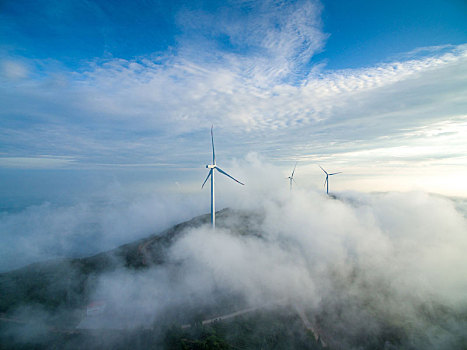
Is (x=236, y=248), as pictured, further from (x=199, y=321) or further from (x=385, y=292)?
(x=385, y=292)

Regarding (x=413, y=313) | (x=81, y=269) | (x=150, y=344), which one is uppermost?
(x=150, y=344)

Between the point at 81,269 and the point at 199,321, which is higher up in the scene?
the point at 199,321

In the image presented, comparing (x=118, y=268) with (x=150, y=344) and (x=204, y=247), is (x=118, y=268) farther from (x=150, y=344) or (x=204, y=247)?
(x=150, y=344)

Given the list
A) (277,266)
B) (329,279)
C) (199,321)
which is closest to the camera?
(199,321)

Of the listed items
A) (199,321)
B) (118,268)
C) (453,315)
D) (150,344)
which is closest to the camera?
(150,344)

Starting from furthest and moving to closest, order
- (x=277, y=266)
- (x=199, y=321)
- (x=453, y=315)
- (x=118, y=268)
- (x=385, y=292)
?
1. (x=118, y=268)
2. (x=277, y=266)
3. (x=385, y=292)
4. (x=453, y=315)
5. (x=199, y=321)

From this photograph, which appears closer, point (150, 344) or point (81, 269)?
point (150, 344)

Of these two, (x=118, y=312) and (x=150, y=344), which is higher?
(x=150, y=344)

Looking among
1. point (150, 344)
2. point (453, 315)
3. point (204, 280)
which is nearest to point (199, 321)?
point (150, 344)

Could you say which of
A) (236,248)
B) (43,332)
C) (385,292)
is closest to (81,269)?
(43,332)
